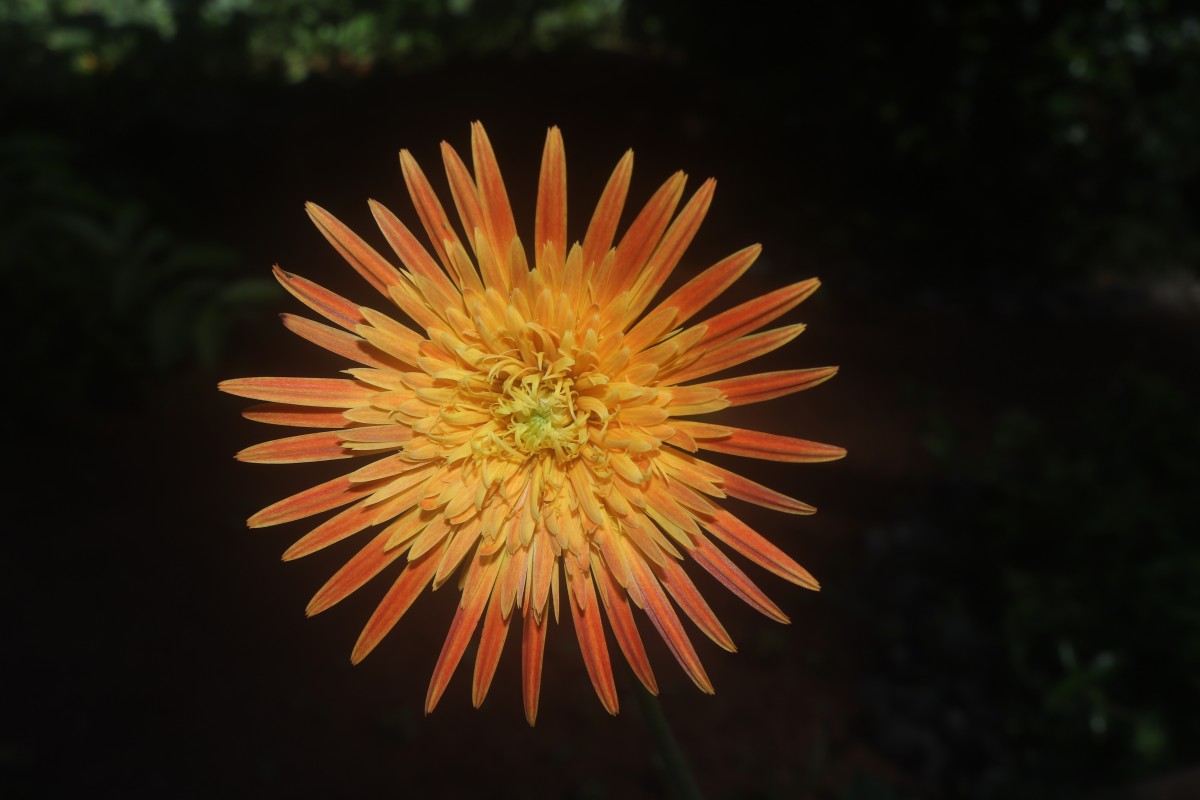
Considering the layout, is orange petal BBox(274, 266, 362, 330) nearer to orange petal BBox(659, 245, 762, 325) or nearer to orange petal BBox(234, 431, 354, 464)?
orange petal BBox(234, 431, 354, 464)

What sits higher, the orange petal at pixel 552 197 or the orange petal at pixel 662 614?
the orange petal at pixel 552 197

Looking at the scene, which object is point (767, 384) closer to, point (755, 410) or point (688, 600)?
point (688, 600)

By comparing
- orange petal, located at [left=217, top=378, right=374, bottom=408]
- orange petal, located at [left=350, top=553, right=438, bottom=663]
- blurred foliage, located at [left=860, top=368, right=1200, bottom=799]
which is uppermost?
blurred foliage, located at [left=860, top=368, right=1200, bottom=799]

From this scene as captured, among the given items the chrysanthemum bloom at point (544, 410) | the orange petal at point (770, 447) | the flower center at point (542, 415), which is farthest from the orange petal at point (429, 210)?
the orange petal at point (770, 447)

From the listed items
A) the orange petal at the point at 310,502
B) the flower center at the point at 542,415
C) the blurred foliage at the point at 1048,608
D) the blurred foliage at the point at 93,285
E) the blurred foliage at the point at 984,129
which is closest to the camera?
the orange petal at the point at 310,502

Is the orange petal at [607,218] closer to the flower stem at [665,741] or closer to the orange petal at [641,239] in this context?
the orange petal at [641,239]

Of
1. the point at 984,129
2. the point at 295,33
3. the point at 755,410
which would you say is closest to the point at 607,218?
the point at 755,410

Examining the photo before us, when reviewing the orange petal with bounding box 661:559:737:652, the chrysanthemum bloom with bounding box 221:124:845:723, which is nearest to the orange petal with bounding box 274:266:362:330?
the chrysanthemum bloom with bounding box 221:124:845:723

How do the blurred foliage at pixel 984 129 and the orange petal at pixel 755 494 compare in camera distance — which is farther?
the blurred foliage at pixel 984 129
